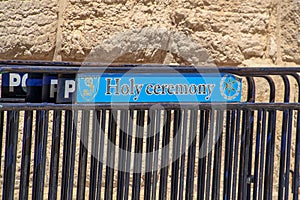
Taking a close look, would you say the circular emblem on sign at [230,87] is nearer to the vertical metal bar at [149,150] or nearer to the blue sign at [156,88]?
the blue sign at [156,88]

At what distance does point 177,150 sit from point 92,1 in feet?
5.19

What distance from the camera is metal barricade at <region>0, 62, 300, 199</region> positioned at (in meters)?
3.84

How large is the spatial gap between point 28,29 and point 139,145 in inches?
61.7

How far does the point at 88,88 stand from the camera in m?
3.98

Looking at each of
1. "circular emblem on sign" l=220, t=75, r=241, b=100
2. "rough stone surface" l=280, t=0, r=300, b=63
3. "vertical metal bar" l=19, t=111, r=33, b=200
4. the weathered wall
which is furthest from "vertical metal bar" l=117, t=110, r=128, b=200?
A: "rough stone surface" l=280, t=0, r=300, b=63

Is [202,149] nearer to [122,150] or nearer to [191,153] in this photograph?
[191,153]

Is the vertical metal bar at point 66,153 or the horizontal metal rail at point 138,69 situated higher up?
the horizontal metal rail at point 138,69

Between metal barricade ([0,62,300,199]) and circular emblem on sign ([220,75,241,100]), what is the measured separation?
1.8 inches

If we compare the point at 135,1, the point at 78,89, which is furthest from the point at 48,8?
the point at 78,89

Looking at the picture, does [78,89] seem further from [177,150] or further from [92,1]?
[92,1]

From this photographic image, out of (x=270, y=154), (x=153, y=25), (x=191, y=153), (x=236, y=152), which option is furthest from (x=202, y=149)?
(x=153, y=25)

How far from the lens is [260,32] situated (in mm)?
5945

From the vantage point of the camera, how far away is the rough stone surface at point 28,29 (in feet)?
16.9

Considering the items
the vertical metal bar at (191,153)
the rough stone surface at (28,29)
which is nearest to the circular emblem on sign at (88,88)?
the vertical metal bar at (191,153)
